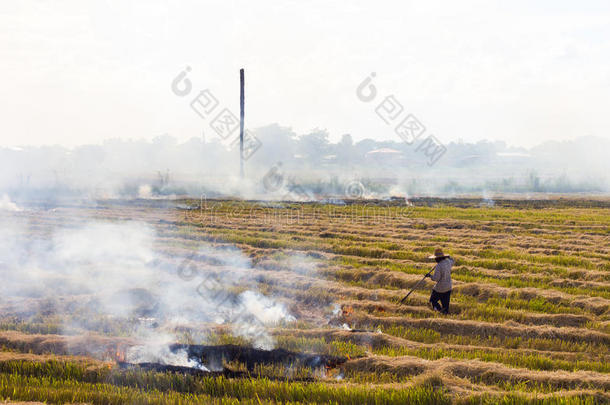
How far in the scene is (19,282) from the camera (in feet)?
31.5

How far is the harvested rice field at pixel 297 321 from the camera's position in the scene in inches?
198

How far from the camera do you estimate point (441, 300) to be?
8.34 metres

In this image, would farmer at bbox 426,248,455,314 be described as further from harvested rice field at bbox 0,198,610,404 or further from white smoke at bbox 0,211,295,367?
white smoke at bbox 0,211,295,367

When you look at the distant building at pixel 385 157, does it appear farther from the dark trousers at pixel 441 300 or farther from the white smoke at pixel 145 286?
the dark trousers at pixel 441 300

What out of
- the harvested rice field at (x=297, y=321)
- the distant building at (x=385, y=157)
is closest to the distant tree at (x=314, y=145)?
the distant building at (x=385, y=157)

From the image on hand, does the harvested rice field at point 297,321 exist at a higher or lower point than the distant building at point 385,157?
lower

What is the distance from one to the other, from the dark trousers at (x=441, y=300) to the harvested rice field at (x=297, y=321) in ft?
0.77

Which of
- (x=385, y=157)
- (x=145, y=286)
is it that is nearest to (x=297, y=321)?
(x=145, y=286)

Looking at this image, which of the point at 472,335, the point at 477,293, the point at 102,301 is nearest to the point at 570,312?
the point at 477,293

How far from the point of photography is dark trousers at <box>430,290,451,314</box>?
824 cm

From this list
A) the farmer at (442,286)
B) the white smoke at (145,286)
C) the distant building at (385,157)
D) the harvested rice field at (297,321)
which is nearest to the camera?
the harvested rice field at (297,321)

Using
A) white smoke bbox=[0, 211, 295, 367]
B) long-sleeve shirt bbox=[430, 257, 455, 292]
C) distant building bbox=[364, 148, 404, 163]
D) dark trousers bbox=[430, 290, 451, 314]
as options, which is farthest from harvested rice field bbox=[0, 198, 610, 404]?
distant building bbox=[364, 148, 404, 163]

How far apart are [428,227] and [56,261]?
14.3 meters

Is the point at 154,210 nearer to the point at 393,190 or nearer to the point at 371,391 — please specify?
the point at 371,391
